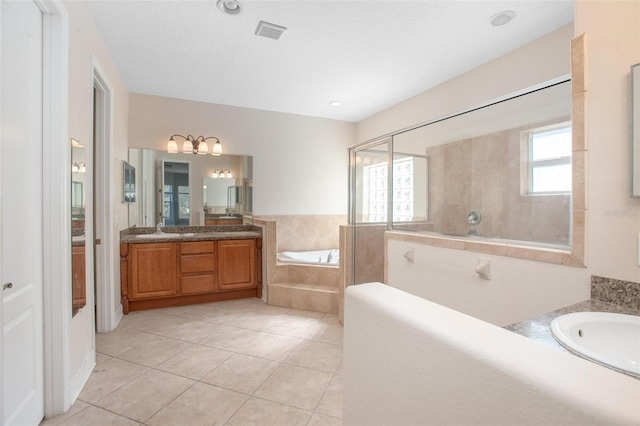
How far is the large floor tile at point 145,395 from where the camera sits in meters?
1.78

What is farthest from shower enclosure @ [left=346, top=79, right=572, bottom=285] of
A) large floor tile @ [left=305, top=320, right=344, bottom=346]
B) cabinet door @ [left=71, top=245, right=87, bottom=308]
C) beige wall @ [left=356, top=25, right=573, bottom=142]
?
cabinet door @ [left=71, top=245, right=87, bottom=308]

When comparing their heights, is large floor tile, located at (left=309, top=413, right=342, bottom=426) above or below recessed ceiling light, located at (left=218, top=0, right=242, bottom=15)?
below

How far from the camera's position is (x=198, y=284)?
12.0 ft

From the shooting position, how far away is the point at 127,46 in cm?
271

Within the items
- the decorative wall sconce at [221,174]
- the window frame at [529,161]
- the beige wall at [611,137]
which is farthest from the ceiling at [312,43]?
the beige wall at [611,137]

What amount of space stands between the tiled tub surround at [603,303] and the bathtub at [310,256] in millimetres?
3144

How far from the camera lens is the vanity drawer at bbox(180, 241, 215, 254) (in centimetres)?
359

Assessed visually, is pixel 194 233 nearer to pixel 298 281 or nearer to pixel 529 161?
pixel 298 281

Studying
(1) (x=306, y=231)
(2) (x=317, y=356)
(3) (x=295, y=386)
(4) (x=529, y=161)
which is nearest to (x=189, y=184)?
(1) (x=306, y=231)

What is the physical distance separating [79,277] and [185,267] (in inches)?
65.7

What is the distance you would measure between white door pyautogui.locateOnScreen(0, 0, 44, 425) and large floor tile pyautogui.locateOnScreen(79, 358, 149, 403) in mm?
287

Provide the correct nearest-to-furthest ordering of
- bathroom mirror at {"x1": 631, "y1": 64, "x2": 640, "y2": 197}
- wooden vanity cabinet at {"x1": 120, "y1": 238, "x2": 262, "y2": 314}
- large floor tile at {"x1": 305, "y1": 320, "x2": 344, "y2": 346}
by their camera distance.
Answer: bathroom mirror at {"x1": 631, "y1": 64, "x2": 640, "y2": 197} < large floor tile at {"x1": 305, "y1": 320, "x2": 344, "y2": 346} < wooden vanity cabinet at {"x1": 120, "y1": 238, "x2": 262, "y2": 314}

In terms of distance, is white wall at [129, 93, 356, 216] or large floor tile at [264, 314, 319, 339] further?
white wall at [129, 93, 356, 216]

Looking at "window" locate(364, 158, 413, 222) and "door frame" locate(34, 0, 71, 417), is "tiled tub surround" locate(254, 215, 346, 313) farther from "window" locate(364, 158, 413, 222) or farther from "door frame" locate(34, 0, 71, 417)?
"door frame" locate(34, 0, 71, 417)
